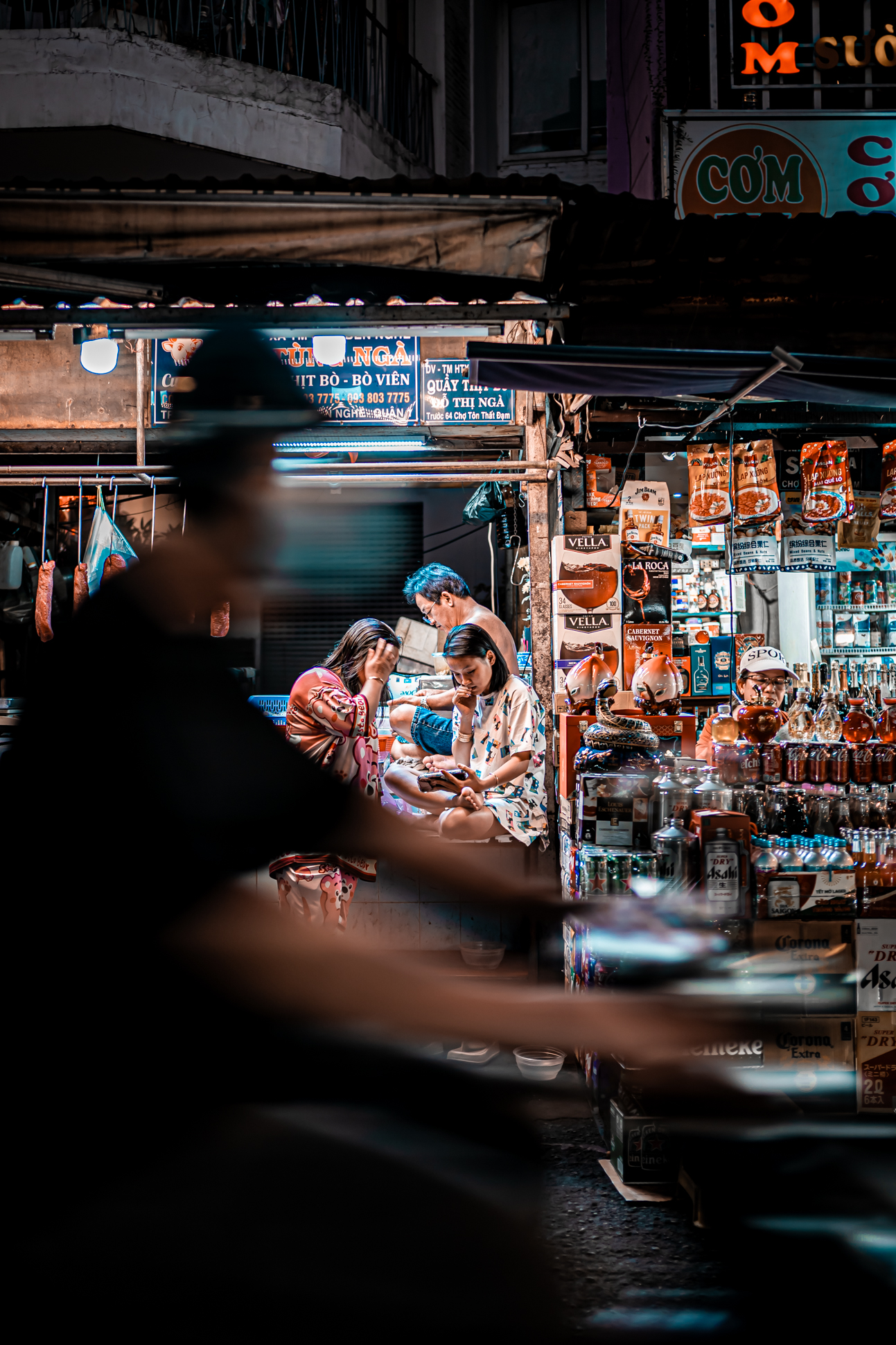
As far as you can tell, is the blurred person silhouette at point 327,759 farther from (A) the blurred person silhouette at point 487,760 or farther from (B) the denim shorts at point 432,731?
(B) the denim shorts at point 432,731

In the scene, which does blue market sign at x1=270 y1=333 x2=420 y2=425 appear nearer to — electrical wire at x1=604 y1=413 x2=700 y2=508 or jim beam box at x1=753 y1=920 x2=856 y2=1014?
electrical wire at x1=604 y1=413 x2=700 y2=508

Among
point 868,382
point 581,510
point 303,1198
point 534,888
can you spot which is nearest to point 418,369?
point 581,510

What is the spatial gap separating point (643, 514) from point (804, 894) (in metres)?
2.53

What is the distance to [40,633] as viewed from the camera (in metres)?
6.14

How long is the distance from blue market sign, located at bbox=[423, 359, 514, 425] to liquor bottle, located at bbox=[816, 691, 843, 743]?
272cm

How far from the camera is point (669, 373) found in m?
3.90

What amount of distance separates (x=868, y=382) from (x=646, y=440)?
2.37 metres

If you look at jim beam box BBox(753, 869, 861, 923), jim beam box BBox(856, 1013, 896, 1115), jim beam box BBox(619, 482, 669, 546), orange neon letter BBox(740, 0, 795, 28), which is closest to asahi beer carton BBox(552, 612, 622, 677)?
jim beam box BBox(619, 482, 669, 546)

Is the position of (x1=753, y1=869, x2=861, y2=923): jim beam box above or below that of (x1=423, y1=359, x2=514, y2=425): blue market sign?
below

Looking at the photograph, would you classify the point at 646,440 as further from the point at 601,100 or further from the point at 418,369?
the point at 601,100

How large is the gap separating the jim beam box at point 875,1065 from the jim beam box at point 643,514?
2.83 meters

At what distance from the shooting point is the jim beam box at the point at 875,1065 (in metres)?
3.81

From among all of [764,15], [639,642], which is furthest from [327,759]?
[764,15]

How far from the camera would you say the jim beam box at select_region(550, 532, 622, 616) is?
5273mm
